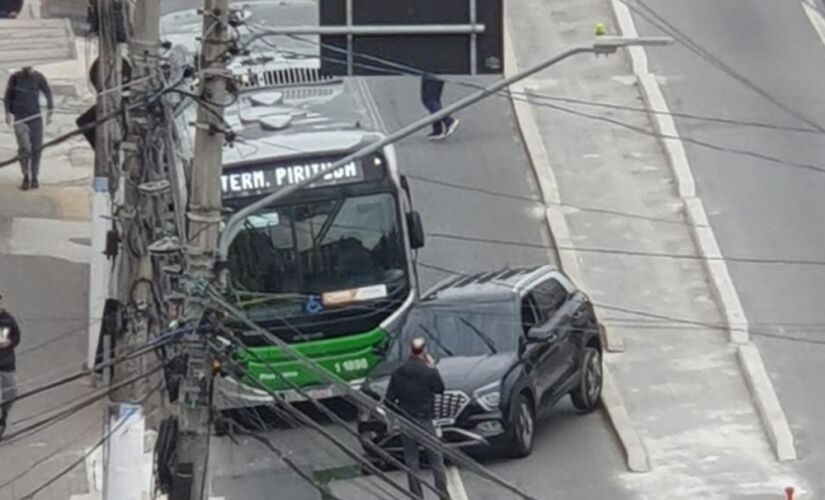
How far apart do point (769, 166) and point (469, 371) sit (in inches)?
365

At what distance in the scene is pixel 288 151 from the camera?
27.2 m

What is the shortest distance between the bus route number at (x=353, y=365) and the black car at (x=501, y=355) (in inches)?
22.2

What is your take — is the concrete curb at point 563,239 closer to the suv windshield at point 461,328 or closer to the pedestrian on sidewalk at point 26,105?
the suv windshield at point 461,328

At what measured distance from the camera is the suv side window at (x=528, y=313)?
87.8 feet

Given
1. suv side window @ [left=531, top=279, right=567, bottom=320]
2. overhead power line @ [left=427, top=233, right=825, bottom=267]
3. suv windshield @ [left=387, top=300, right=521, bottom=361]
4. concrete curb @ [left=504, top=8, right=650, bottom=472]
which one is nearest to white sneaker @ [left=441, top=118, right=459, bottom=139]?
concrete curb @ [left=504, top=8, right=650, bottom=472]

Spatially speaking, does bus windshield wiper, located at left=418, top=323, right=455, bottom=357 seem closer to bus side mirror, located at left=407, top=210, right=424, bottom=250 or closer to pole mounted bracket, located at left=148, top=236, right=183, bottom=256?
bus side mirror, located at left=407, top=210, right=424, bottom=250

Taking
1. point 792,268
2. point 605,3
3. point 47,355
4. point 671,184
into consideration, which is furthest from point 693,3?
point 47,355

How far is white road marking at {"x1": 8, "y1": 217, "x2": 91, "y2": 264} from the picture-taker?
3384cm

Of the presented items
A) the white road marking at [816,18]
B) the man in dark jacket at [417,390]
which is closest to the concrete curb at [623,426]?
the man in dark jacket at [417,390]

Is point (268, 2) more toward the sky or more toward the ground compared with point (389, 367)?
more toward the sky

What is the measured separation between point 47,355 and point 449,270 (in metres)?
4.95

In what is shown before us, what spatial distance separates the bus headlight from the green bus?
6.21 ft

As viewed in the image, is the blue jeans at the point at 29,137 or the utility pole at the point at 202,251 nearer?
the utility pole at the point at 202,251

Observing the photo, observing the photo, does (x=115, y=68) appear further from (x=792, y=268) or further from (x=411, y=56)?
(x=792, y=268)
